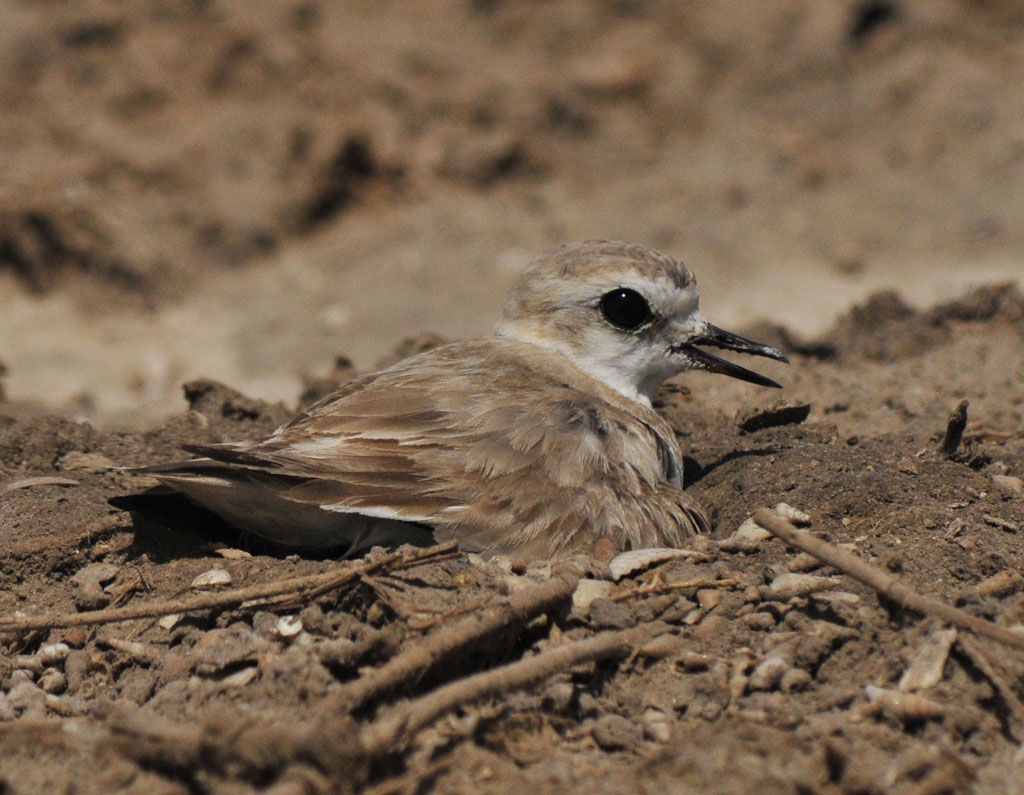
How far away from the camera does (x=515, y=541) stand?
12.9ft

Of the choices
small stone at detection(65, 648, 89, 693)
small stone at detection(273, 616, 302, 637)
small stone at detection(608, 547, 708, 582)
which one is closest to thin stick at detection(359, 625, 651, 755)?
small stone at detection(608, 547, 708, 582)

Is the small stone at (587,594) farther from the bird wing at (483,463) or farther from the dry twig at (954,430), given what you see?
the dry twig at (954,430)

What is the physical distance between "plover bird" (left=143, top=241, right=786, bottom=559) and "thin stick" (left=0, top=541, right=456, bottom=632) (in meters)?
0.27

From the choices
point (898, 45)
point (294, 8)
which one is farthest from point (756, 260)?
point (294, 8)

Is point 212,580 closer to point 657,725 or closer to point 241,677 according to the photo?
point 241,677

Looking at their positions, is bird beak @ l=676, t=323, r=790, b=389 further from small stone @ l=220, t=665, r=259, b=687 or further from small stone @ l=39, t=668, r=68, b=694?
small stone @ l=39, t=668, r=68, b=694

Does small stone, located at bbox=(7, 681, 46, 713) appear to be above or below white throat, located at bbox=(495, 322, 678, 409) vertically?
below

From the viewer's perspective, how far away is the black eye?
4.96 metres

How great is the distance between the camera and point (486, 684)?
2945 millimetres

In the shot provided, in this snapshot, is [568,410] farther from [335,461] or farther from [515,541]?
[335,461]

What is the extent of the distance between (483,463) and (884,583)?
1.37m

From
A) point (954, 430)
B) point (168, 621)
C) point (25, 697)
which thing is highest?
point (954, 430)

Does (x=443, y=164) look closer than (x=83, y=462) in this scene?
No

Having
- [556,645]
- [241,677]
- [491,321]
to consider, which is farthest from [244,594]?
[491,321]
